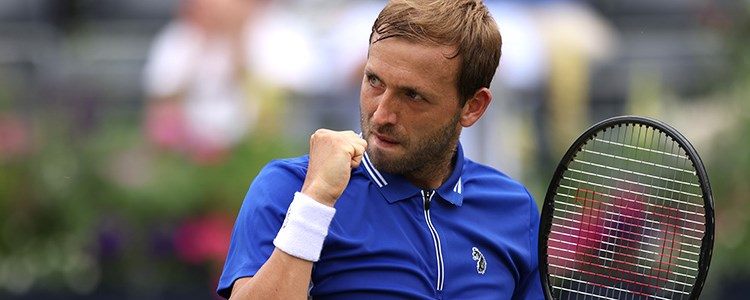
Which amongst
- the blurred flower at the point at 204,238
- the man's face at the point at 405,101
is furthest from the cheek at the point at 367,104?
the blurred flower at the point at 204,238

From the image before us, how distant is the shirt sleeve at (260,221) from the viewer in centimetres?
317

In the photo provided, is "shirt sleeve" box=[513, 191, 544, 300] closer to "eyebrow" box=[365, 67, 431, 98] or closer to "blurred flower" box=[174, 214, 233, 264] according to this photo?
"eyebrow" box=[365, 67, 431, 98]

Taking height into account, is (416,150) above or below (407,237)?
above

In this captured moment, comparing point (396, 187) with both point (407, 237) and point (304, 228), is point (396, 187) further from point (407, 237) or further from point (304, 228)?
point (304, 228)

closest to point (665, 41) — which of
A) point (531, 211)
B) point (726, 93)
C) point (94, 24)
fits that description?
point (726, 93)

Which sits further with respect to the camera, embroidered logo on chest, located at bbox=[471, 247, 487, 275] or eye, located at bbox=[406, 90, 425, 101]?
embroidered logo on chest, located at bbox=[471, 247, 487, 275]

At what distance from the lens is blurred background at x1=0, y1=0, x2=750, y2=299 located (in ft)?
21.5

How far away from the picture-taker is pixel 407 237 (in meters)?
3.33

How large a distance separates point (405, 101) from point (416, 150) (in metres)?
0.13

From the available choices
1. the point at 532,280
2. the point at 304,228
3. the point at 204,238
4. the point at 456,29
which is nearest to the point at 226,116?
the point at 204,238

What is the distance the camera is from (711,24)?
789 centimetres

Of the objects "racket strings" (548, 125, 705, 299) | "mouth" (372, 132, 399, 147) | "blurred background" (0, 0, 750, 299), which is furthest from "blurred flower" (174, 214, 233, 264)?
"mouth" (372, 132, 399, 147)

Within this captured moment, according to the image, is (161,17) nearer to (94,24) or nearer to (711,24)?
(94,24)

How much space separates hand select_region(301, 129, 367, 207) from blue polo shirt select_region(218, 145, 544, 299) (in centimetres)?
10
